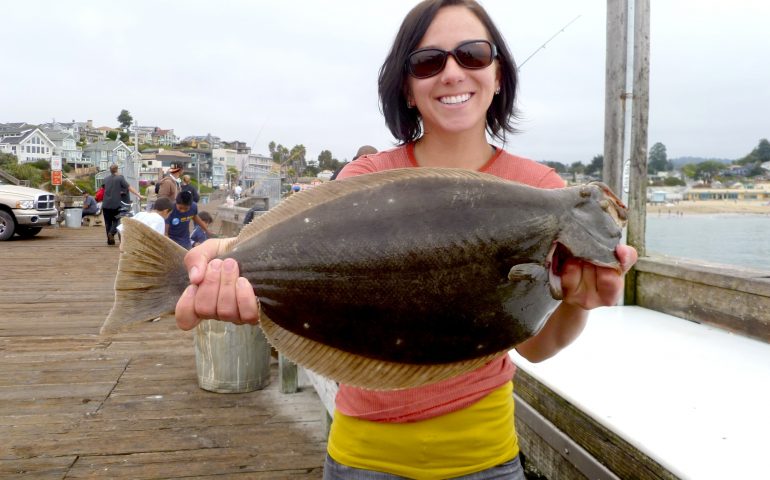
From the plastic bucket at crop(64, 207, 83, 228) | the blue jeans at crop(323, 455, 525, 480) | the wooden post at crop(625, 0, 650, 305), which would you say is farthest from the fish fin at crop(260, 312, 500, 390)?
the plastic bucket at crop(64, 207, 83, 228)

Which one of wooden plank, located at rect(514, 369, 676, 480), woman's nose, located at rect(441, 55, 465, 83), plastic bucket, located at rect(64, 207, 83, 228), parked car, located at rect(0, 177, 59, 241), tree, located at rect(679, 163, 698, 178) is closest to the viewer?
woman's nose, located at rect(441, 55, 465, 83)

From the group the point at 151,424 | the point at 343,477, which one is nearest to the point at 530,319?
the point at 343,477

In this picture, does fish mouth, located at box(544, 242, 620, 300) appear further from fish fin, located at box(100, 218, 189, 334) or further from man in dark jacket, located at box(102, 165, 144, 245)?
man in dark jacket, located at box(102, 165, 144, 245)

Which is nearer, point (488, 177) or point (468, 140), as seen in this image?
point (488, 177)

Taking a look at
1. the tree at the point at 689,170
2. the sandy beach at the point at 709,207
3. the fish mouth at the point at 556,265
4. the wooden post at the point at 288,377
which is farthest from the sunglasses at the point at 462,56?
the wooden post at the point at 288,377

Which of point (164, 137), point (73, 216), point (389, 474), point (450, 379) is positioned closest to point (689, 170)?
point (450, 379)

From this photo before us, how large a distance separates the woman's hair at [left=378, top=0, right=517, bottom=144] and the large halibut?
1.56 feet

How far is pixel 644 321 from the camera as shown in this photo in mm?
3975

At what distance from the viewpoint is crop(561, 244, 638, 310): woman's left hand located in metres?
1.51

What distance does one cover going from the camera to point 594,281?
1.54 m

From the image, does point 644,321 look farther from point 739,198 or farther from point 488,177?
point 488,177

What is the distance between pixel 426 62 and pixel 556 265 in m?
0.72

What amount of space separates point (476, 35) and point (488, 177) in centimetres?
51

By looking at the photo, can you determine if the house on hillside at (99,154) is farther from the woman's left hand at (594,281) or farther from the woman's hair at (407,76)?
the woman's left hand at (594,281)
